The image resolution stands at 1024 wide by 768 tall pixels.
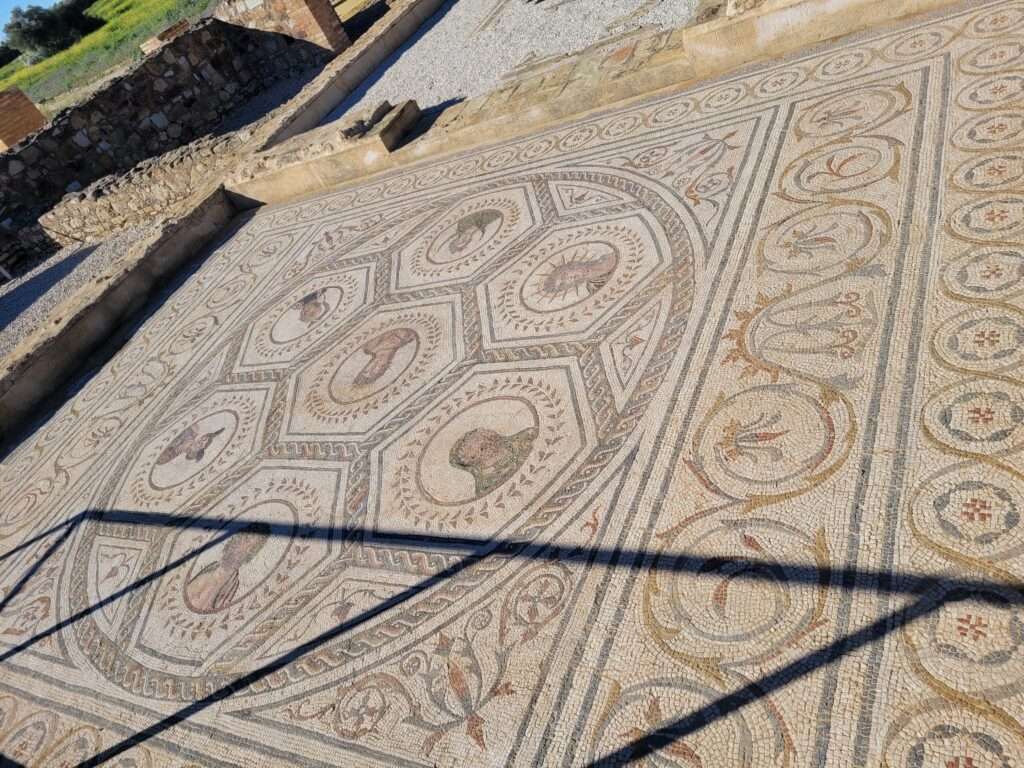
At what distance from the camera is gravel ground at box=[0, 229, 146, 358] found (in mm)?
5449

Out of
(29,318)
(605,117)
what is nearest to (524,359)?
(605,117)

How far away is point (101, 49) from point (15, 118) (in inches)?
547

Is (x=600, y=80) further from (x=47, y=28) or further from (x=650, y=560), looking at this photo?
(x=47, y=28)

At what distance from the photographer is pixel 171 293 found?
4.45m

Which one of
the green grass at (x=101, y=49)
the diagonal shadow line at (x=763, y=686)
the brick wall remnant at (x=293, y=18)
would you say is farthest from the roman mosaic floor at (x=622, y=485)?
the green grass at (x=101, y=49)

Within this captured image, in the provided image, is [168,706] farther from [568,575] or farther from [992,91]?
[992,91]

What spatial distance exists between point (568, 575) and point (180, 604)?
1455mm

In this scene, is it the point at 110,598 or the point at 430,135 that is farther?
the point at 430,135

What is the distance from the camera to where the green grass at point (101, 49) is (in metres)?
16.5

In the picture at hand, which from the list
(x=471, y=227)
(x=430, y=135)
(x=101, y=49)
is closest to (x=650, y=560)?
(x=471, y=227)

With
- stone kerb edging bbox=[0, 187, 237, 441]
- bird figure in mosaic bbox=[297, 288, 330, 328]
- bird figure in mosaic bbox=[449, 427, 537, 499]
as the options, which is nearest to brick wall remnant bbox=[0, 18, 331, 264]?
stone kerb edging bbox=[0, 187, 237, 441]

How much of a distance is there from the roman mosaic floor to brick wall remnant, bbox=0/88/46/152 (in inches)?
297

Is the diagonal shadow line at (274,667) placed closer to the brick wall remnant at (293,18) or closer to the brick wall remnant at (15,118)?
the brick wall remnant at (293,18)

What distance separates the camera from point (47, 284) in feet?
20.2
